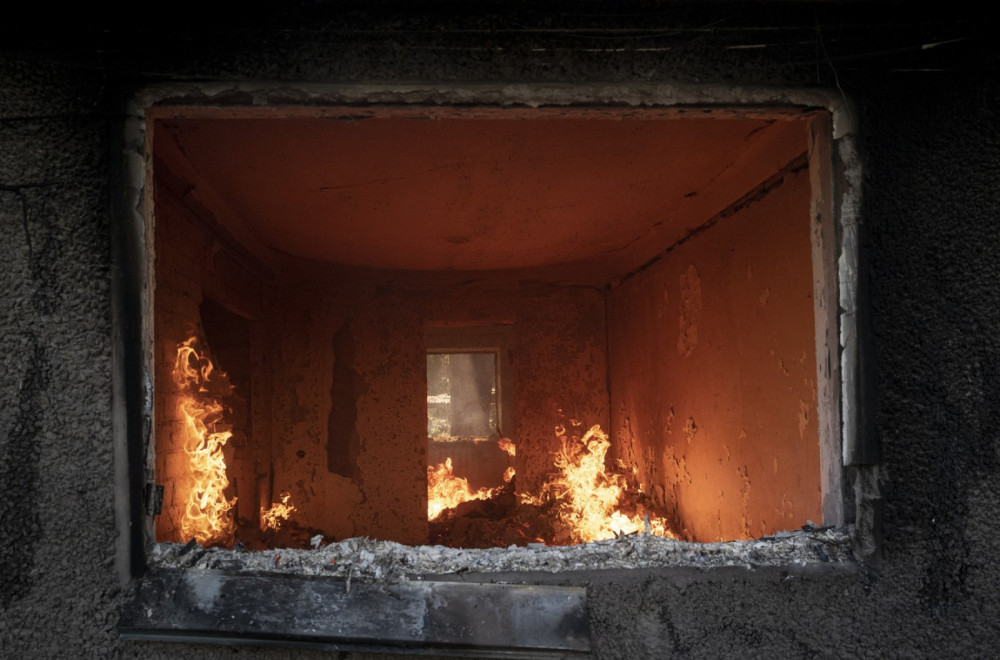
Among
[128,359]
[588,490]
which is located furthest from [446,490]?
[128,359]

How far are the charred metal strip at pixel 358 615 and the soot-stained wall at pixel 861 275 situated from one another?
0.08 meters

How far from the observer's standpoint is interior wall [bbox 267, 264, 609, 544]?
565cm

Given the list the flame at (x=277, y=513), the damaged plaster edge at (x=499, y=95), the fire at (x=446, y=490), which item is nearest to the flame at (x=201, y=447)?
the flame at (x=277, y=513)

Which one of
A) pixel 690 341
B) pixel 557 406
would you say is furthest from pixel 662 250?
pixel 557 406

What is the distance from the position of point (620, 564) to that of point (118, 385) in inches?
57.7

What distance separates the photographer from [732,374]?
355 centimetres

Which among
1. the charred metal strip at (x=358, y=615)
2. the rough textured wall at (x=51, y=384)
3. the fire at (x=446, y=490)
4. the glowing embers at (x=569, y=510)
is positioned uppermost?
the rough textured wall at (x=51, y=384)

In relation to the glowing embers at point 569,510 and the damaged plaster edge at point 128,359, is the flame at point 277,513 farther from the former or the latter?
the damaged plaster edge at point 128,359

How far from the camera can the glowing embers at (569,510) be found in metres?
5.39

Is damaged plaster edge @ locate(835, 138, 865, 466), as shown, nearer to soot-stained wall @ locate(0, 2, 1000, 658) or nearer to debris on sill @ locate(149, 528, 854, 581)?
soot-stained wall @ locate(0, 2, 1000, 658)

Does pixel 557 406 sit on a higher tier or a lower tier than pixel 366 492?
higher

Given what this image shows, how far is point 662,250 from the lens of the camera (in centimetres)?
458

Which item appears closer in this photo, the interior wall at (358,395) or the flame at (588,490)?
the flame at (588,490)

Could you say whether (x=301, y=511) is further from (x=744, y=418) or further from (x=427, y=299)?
(x=744, y=418)
